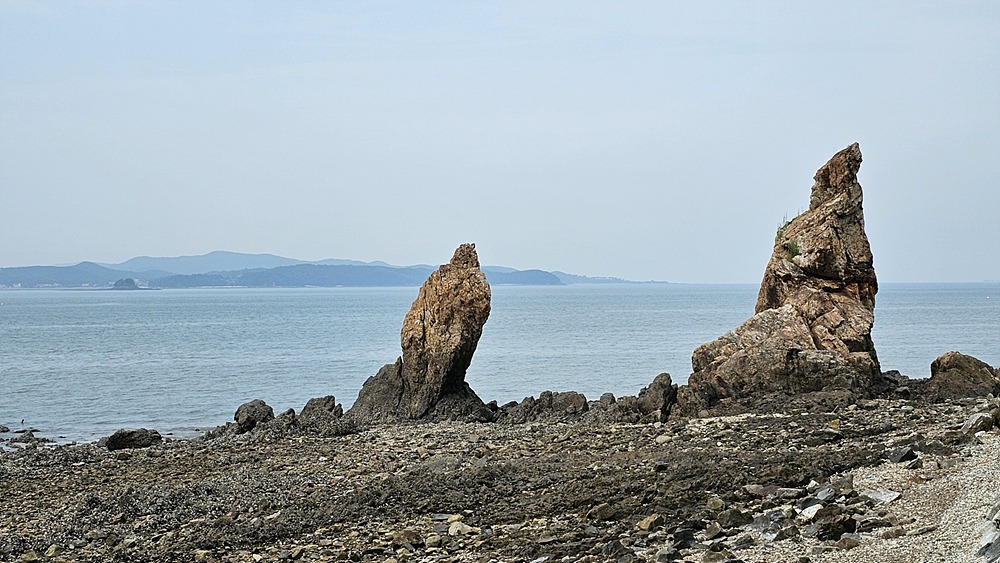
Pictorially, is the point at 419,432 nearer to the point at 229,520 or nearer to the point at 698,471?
the point at 229,520

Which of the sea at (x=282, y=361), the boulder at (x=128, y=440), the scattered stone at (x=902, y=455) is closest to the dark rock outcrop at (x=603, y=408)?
the scattered stone at (x=902, y=455)

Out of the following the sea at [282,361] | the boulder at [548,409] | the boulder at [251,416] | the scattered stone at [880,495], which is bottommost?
the sea at [282,361]

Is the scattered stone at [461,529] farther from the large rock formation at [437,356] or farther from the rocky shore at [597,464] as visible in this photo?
the large rock formation at [437,356]

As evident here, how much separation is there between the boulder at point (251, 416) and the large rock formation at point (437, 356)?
2.10 m

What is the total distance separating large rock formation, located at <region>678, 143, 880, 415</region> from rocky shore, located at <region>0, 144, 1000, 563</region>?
50mm

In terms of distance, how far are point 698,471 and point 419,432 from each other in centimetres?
1001

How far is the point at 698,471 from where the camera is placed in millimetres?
14836

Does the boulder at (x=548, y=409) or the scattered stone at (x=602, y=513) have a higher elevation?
the scattered stone at (x=602, y=513)

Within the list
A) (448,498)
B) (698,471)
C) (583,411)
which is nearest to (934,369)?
(583,411)

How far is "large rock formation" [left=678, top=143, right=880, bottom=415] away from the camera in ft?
72.8

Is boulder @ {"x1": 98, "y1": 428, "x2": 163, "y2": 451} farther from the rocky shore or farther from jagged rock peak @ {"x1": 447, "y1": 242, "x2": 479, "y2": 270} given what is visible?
jagged rock peak @ {"x1": 447, "y1": 242, "x2": 479, "y2": 270}

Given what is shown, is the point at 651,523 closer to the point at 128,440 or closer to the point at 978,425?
the point at 978,425

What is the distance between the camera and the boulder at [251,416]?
86.9 ft

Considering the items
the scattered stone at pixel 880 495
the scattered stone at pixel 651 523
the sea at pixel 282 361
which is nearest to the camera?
the scattered stone at pixel 880 495
